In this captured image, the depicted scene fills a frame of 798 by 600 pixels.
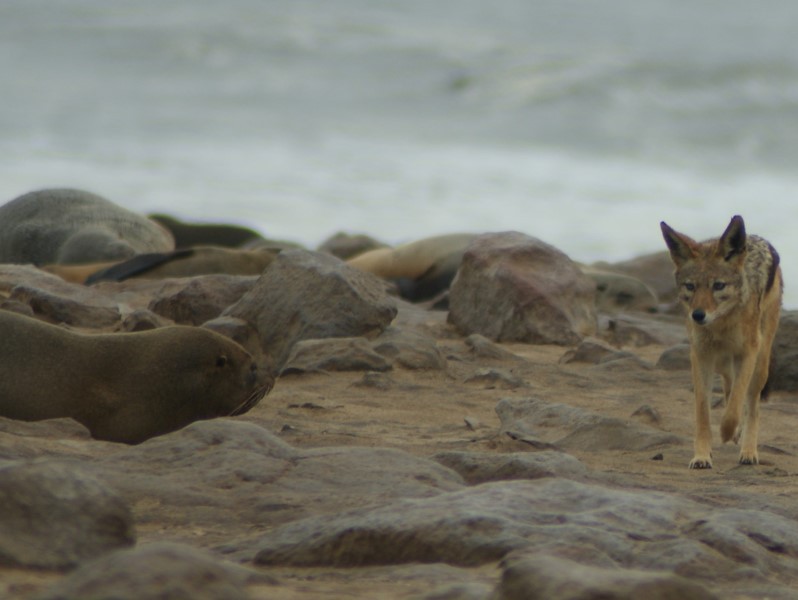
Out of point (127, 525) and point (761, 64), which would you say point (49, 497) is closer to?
point (127, 525)

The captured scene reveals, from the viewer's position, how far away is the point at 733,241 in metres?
6.87

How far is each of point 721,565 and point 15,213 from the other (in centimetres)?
969

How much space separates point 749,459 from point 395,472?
2.48m

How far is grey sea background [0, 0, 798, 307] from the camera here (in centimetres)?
2316

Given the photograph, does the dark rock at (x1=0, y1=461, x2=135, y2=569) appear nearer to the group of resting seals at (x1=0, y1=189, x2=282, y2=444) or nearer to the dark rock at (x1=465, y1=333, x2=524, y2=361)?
the group of resting seals at (x1=0, y1=189, x2=282, y2=444)

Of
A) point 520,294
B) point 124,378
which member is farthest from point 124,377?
point 520,294

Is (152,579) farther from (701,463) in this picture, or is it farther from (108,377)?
(701,463)

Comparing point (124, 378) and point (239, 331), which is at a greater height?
point (124, 378)

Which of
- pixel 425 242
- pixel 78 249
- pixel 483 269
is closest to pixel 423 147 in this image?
pixel 425 242

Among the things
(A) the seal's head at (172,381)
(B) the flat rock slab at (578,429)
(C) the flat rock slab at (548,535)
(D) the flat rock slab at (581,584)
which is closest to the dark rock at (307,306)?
(B) the flat rock slab at (578,429)

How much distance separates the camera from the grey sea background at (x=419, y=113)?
2316cm

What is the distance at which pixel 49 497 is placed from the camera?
3.52m

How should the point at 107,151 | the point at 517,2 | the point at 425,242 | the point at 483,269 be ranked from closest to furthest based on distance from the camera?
the point at 483,269 < the point at 425,242 < the point at 107,151 < the point at 517,2

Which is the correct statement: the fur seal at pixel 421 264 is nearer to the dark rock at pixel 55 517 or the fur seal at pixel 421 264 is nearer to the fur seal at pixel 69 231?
the fur seal at pixel 69 231
